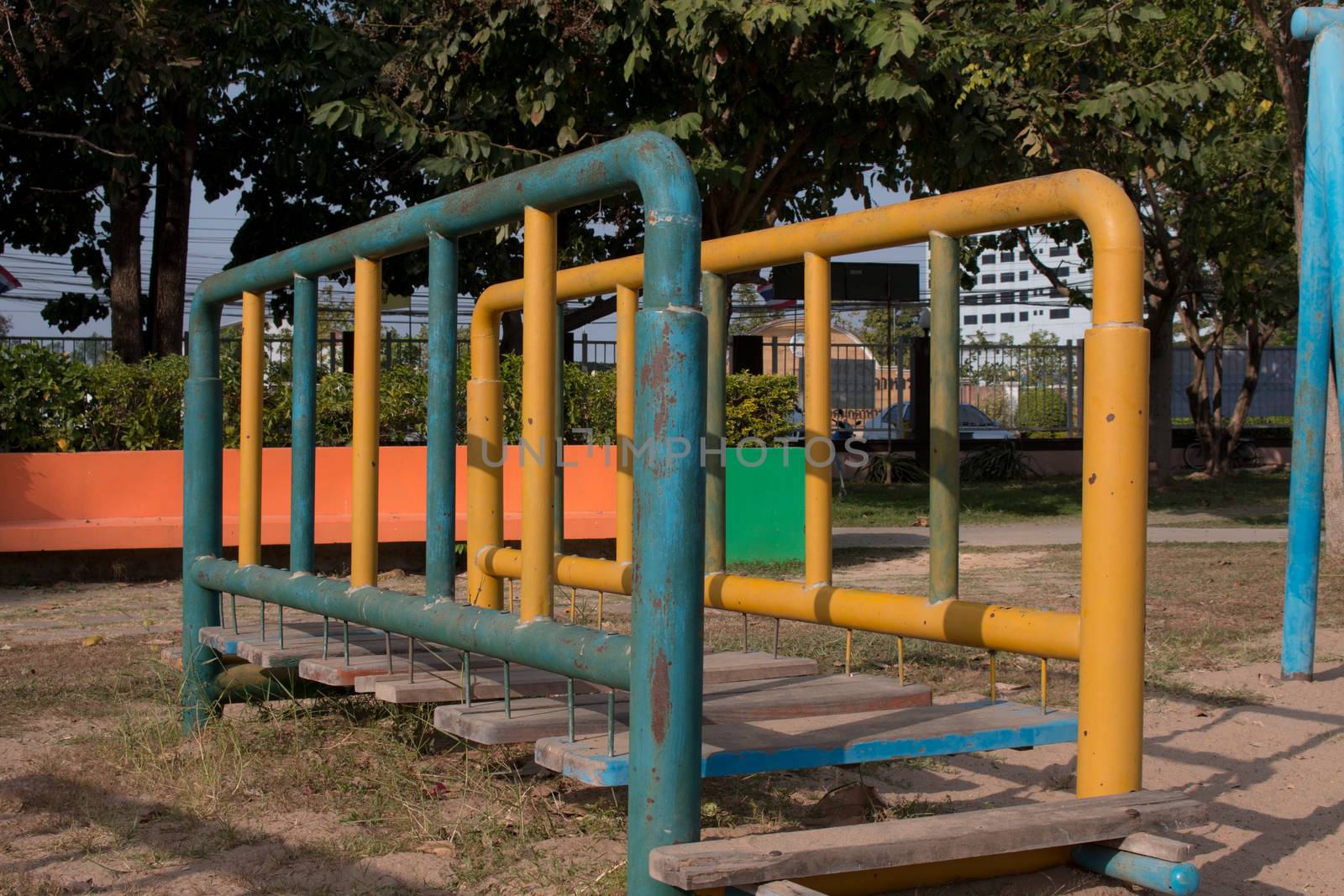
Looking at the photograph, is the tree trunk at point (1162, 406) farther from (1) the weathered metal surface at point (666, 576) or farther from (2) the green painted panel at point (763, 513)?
(1) the weathered metal surface at point (666, 576)

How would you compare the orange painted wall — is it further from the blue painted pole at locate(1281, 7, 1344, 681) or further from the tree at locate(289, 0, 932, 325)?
the blue painted pole at locate(1281, 7, 1344, 681)

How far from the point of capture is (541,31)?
9.87m

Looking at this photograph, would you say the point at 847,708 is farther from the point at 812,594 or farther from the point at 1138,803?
the point at 1138,803

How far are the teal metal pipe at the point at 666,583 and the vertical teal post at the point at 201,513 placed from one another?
2.52 meters

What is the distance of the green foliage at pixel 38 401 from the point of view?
8891mm

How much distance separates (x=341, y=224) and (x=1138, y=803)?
575 inches

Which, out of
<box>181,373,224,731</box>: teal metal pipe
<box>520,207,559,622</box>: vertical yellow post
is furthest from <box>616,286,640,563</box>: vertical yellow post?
<box>181,373,224,731</box>: teal metal pipe

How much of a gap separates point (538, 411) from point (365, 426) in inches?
37.2

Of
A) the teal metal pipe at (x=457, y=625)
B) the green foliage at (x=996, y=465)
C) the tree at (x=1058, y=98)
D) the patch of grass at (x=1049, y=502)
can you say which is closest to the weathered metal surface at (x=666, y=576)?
the teal metal pipe at (x=457, y=625)

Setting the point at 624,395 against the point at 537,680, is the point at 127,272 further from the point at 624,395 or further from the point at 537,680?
the point at 537,680

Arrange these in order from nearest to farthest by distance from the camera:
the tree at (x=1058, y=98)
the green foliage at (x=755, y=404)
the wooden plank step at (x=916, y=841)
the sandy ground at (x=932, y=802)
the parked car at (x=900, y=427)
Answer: the wooden plank step at (x=916, y=841)
the sandy ground at (x=932, y=802)
the tree at (x=1058, y=98)
the green foliage at (x=755, y=404)
the parked car at (x=900, y=427)

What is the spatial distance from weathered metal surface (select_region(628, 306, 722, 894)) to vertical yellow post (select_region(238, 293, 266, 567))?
2216 mm

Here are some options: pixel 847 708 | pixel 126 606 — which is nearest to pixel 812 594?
pixel 847 708

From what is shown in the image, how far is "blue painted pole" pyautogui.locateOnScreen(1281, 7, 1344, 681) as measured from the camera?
4703mm
